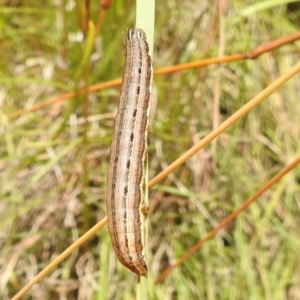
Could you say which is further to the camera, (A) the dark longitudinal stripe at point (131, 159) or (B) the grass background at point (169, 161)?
(B) the grass background at point (169, 161)

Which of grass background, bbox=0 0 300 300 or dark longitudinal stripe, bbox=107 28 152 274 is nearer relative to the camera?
dark longitudinal stripe, bbox=107 28 152 274

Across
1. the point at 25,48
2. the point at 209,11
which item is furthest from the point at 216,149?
the point at 25,48

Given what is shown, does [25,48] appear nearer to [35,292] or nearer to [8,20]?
[8,20]

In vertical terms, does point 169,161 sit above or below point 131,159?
below

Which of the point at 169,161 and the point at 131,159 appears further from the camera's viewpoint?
the point at 169,161
